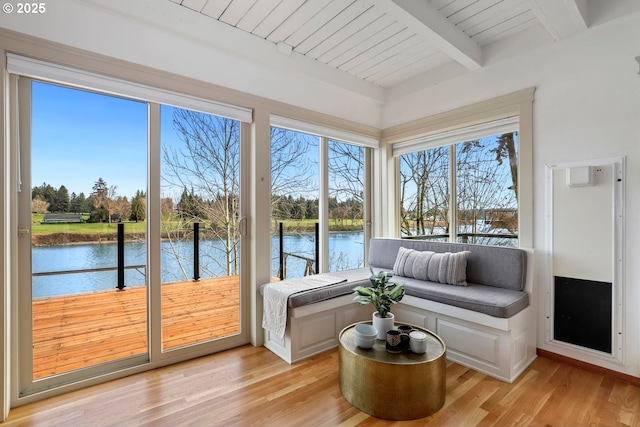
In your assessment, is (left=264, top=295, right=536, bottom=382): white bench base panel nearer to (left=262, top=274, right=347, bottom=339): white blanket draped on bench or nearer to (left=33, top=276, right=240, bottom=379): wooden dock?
(left=262, top=274, right=347, bottom=339): white blanket draped on bench

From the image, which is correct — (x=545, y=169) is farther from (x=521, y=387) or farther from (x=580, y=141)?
(x=521, y=387)

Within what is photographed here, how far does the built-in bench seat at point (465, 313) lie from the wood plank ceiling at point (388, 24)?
1.84 m

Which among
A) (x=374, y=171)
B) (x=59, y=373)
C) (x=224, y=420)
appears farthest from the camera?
(x=374, y=171)

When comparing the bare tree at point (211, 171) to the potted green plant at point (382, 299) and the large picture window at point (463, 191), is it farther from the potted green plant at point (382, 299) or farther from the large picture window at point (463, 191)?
the large picture window at point (463, 191)

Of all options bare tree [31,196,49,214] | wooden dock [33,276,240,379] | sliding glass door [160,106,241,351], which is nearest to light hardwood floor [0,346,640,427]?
wooden dock [33,276,240,379]

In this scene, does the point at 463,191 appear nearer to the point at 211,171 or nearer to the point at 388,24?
the point at 388,24

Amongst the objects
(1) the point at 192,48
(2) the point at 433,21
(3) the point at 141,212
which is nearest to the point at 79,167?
(3) the point at 141,212

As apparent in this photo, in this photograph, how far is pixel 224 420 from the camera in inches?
69.4

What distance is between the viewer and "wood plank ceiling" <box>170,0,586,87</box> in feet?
7.30

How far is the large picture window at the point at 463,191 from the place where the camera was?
2.96 m

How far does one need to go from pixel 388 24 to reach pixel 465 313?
2.45 metres

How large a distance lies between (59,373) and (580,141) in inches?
166

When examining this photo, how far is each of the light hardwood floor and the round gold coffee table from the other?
0.06m

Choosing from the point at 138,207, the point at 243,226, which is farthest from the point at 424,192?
the point at 138,207
